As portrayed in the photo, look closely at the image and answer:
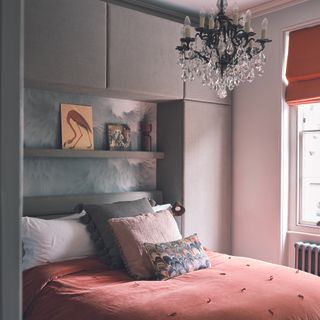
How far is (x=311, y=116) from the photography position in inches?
146

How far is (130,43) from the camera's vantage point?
3275mm

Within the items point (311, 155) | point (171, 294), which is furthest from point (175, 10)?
point (171, 294)

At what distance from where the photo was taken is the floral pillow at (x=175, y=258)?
2506 mm

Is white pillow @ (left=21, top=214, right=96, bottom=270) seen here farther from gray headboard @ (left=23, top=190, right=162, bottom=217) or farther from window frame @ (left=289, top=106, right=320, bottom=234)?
window frame @ (left=289, top=106, right=320, bottom=234)

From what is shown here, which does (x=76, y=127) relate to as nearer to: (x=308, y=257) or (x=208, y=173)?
(x=208, y=173)

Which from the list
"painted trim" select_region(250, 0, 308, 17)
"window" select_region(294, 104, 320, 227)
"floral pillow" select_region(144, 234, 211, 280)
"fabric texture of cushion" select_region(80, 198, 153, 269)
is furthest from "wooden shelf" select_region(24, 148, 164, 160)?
"painted trim" select_region(250, 0, 308, 17)

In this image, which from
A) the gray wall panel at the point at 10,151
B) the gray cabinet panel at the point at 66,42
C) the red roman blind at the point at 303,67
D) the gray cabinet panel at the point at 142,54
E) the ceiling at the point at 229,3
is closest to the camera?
the gray wall panel at the point at 10,151

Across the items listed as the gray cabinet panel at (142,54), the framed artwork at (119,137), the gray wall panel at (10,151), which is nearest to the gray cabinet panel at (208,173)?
the gray cabinet panel at (142,54)

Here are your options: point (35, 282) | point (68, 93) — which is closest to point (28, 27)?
point (68, 93)

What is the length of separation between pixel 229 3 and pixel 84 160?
190 cm

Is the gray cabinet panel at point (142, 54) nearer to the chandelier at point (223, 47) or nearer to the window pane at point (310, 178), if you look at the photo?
the chandelier at point (223, 47)

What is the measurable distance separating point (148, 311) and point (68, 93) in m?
1.94

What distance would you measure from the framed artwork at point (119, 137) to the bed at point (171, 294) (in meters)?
1.13

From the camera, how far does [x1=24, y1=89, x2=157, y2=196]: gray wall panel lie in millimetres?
3086
